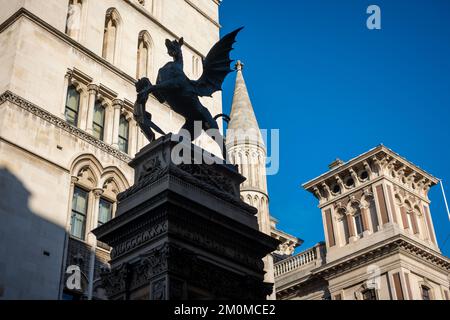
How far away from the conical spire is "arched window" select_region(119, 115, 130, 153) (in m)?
9.64

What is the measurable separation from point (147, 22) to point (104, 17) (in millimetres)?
2828

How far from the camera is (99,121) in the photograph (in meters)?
25.7

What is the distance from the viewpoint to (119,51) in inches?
1096

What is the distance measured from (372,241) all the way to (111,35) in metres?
16.4

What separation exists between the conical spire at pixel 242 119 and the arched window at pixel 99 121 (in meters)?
10.9

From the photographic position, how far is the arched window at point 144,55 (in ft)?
94.9

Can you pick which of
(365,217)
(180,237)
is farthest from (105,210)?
(365,217)

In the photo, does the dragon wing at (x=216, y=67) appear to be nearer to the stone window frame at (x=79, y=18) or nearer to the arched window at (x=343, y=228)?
the stone window frame at (x=79, y=18)

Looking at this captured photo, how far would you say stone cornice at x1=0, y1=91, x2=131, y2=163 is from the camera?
21.8 metres

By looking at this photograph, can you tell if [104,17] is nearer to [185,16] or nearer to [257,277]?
[185,16]

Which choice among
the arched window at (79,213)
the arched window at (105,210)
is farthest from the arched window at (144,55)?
the arched window at (79,213)

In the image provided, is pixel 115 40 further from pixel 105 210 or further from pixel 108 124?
pixel 105 210

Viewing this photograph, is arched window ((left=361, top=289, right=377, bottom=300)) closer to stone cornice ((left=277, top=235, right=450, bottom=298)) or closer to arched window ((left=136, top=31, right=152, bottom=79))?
stone cornice ((left=277, top=235, right=450, bottom=298))

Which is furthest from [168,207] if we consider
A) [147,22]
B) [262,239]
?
[147,22]
